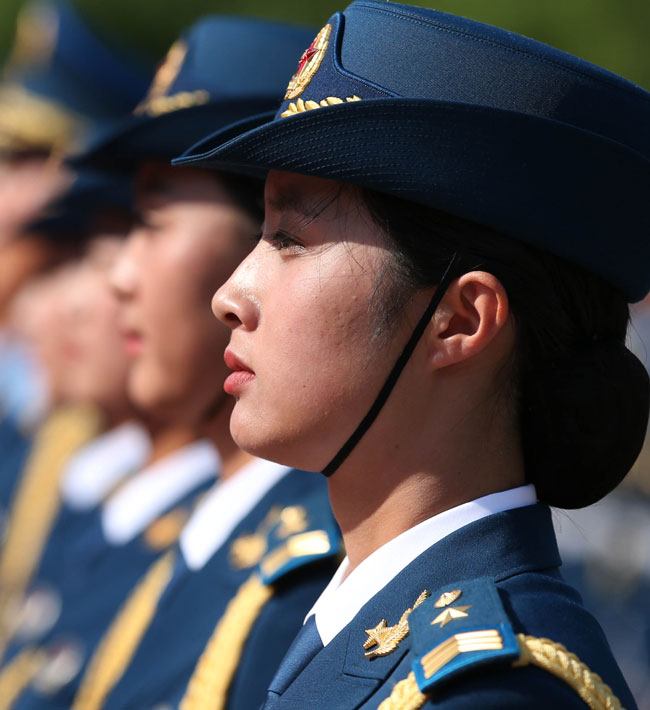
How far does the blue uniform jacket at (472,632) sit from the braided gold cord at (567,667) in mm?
12

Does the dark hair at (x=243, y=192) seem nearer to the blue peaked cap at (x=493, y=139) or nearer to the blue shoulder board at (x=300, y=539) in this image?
the blue shoulder board at (x=300, y=539)

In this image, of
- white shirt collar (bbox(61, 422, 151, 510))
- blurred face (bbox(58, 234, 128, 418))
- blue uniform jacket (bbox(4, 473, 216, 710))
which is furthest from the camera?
white shirt collar (bbox(61, 422, 151, 510))

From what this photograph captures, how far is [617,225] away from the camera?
1.97 metres

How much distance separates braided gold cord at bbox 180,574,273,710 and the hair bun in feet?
3.03

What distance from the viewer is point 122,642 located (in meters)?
3.31

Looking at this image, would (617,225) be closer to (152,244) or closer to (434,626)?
(434,626)

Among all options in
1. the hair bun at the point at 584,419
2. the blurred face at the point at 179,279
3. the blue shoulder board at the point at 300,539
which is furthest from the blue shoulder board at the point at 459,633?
the blurred face at the point at 179,279

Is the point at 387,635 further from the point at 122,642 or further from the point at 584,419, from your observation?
the point at 122,642

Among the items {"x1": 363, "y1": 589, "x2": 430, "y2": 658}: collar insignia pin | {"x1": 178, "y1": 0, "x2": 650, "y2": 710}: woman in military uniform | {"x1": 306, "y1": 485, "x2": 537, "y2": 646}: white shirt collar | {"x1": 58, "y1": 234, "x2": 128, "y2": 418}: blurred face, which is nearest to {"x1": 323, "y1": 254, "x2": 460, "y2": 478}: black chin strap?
{"x1": 178, "y1": 0, "x2": 650, "y2": 710}: woman in military uniform

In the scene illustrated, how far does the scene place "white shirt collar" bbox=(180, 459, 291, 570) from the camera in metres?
3.20

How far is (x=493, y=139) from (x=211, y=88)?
172 centimetres

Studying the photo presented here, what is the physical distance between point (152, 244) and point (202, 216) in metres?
0.16

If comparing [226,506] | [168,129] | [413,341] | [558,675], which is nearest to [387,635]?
[558,675]

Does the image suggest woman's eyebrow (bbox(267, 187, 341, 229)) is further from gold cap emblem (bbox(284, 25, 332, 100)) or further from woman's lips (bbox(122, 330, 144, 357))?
woman's lips (bbox(122, 330, 144, 357))
